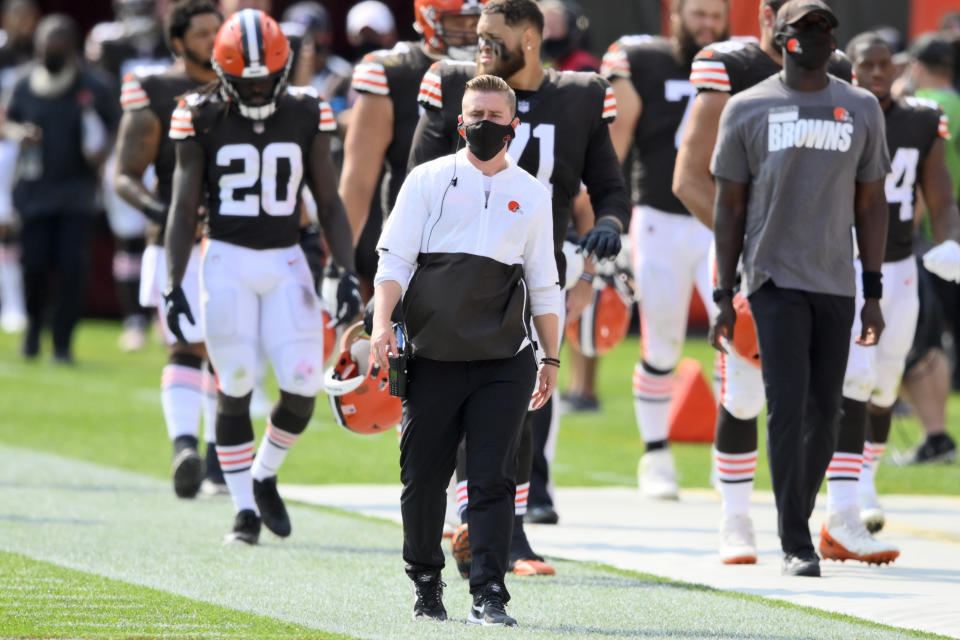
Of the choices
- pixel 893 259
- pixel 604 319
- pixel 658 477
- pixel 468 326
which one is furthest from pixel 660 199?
pixel 468 326

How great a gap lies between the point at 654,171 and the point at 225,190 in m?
2.33

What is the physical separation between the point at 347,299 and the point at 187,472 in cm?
121

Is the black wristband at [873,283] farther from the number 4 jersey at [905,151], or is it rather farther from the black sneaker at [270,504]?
the black sneaker at [270,504]

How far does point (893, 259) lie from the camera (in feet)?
24.3

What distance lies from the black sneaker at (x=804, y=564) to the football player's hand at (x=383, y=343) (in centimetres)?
182

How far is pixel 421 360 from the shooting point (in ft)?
17.8

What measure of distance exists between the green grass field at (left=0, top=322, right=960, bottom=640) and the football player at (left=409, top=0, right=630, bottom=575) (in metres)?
0.51

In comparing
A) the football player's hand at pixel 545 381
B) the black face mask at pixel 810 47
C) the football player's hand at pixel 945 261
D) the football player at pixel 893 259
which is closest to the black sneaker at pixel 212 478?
the football player at pixel 893 259

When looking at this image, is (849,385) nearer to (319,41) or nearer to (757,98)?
(757,98)

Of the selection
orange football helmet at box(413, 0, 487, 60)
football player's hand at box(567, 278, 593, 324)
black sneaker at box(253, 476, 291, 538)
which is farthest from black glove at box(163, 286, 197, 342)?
football player's hand at box(567, 278, 593, 324)

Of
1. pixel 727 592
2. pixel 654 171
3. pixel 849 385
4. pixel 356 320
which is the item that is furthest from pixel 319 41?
pixel 727 592

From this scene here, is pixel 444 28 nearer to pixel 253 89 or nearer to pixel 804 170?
pixel 253 89

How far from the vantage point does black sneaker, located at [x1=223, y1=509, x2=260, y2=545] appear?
705 cm

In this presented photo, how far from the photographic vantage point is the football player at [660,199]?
842 cm
